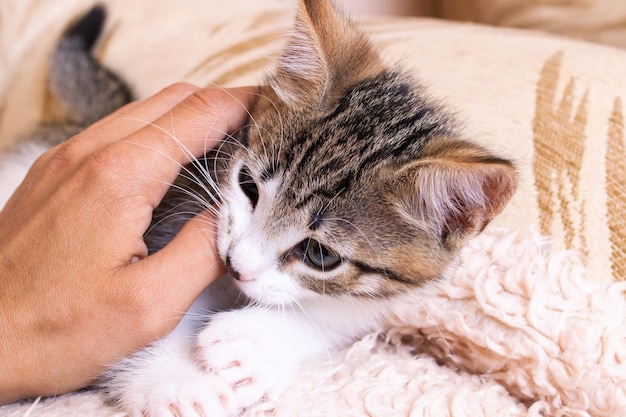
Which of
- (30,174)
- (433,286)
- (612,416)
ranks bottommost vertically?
(612,416)

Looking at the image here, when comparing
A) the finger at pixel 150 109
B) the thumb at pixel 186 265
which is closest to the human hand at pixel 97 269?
the thumb at pixel 186 265

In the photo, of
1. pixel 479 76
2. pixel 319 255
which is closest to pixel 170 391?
pixel 319 255

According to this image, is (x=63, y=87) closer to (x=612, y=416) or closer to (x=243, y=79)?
(x=243, y=79)

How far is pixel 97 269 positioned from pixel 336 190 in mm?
368

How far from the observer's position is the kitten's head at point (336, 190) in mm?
833

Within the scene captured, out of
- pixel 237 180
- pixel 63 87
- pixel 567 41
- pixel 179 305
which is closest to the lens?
pixel 179 305

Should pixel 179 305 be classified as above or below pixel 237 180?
below

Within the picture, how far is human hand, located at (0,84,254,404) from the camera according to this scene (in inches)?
31.1

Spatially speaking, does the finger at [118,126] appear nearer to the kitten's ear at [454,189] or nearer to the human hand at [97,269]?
the human hand at [97,269]

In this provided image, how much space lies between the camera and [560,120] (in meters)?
1.05

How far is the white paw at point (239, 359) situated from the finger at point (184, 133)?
237 mm

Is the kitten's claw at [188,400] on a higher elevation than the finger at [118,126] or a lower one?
lower

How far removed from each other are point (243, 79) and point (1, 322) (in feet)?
2.56

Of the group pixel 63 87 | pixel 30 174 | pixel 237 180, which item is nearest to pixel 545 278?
pixel 237 180
